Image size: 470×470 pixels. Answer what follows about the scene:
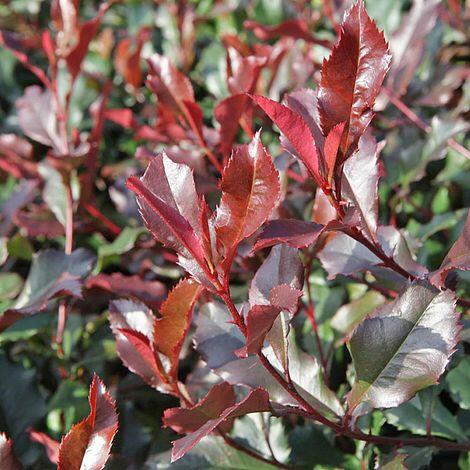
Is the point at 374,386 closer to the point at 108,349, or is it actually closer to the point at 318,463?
the point at 318,463

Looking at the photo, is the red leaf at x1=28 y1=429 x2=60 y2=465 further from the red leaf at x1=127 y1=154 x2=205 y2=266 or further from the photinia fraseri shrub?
the red leaf at x1=127 y1=154 x2=205 y2=266

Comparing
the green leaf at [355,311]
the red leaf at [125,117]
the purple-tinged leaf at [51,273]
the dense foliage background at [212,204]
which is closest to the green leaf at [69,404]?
the dense foliage background at [212,204]

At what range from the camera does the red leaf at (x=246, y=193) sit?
545mm

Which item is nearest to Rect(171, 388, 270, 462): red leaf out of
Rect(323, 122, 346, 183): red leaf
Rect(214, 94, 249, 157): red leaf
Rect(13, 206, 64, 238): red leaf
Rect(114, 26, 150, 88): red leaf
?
Rect(323, 122, 346, 183): red leaf

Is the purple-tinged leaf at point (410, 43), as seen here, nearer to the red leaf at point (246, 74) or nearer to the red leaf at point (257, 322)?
the red leaf at point (246, 74)

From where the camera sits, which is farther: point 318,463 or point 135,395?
point 135,395

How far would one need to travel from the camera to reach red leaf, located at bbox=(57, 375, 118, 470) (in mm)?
610

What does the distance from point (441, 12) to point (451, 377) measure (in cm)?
88

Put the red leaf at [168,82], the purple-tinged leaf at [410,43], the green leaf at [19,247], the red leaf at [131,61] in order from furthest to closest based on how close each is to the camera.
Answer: the red leaf at [131,61]
the purple-tinged leaf at [410,43]
the green leaf at [19,247]
the red leaf at [168,82]

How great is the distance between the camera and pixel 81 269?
96cm

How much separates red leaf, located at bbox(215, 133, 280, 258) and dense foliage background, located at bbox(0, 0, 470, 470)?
0.28m

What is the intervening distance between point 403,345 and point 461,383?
0.21m

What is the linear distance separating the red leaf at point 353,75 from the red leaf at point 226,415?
0.24m

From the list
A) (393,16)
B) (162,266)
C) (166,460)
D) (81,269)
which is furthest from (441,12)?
(166,460)
